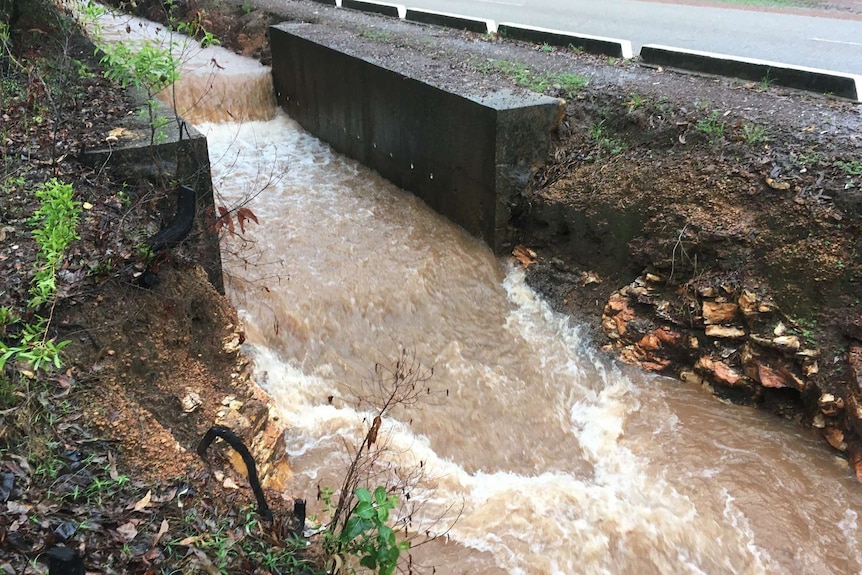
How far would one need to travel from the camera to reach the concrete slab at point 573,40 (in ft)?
26.3

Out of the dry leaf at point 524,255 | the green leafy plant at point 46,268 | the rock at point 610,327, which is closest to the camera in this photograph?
the green leafy plant at point 46,268

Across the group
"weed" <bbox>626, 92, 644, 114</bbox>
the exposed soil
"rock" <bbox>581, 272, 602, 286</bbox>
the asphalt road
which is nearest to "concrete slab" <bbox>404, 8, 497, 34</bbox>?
the asphalt road

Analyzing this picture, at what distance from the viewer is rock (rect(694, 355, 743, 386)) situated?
5.07m

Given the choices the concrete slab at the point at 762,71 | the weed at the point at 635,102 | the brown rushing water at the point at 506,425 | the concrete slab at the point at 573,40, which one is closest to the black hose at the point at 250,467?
the brown rushing water at the point at 506,425

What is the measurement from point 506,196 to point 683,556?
3601 mm

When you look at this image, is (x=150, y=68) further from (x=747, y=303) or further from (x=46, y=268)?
(x=747, y=303)

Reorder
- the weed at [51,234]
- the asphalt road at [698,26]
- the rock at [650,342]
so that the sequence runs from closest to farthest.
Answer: the weed at [51,234]
the rock at [650,342]
the asphalt road at [698,26]

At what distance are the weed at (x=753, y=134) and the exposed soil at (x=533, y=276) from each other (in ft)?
0.05

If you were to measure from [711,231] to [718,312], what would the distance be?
66 centimetres

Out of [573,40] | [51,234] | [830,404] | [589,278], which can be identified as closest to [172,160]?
[51,234]

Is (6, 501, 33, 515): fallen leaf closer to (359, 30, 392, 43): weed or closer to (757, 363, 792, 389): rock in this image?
(757, 363, 792, 389): rock

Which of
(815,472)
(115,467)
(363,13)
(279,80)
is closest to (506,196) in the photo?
(815,472)

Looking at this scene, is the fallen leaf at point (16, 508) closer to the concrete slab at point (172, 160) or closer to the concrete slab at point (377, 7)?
the concrete slab at point (172, 160)

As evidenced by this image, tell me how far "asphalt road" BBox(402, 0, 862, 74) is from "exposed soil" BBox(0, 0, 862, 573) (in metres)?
2.52
